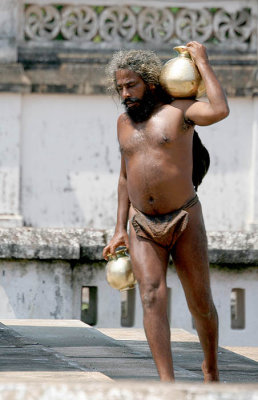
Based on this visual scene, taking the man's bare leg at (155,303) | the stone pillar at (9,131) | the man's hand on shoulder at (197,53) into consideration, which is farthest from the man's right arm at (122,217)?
the stone pillar at (9,131)

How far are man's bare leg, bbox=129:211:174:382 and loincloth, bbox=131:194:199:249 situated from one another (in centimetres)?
5

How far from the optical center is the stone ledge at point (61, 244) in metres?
9.16

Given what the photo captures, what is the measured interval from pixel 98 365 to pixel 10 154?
3488 millimetres

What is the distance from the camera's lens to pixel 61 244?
917 centimetres

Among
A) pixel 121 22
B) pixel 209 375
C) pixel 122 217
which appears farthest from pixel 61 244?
pixel 209 375

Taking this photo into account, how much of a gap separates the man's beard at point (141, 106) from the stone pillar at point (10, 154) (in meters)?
3.98

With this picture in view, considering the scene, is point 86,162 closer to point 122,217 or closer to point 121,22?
point 121,22

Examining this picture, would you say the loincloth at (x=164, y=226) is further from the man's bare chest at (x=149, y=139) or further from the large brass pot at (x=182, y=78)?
the large brass pot at (x=182, y=78)

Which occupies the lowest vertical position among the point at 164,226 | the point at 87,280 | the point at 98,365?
the point at 98,365

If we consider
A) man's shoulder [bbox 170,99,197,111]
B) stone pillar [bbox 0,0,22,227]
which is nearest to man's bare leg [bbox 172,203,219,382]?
man's shoulder [bbox 170,99,197,111]

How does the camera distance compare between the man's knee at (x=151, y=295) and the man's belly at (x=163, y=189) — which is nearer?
the man's knee at (x=151, y=295)

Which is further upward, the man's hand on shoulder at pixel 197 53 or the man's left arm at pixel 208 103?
the man's hand on shoulder at pixel 197 53

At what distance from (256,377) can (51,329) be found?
2.23 metres

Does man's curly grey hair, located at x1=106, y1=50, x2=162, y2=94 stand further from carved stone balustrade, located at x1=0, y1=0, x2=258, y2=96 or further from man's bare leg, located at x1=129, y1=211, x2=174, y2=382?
carved stone balustrade, located at x1=0, y1=0, x2=258, y2=96
